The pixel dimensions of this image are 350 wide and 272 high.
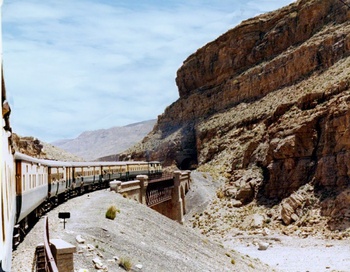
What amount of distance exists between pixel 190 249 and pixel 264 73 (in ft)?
205

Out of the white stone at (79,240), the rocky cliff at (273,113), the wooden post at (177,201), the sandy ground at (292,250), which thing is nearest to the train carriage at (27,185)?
the white stone at (79,240)

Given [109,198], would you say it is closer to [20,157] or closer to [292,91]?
[20,157]

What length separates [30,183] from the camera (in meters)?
15.7

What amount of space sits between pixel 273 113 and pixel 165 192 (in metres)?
20.7

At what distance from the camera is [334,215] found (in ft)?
144

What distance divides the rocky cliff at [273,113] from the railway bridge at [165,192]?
6151 mm

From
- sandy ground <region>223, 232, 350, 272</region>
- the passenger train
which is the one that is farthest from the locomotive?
sandy ground <region>223, 232, 350, 272</region>

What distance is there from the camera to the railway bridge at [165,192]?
1606 inches

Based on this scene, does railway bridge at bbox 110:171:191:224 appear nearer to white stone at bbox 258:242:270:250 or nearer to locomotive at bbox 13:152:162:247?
locomotive at bbox 13:152:162:247

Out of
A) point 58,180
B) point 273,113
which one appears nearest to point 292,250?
point 58,180

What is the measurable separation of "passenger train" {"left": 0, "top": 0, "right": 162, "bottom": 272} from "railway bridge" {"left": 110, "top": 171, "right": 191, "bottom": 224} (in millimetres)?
3864

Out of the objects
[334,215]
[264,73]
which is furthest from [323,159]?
[264,73]

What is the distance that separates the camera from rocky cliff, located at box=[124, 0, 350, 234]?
49.5 metres

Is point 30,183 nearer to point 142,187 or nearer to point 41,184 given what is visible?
point 41,184
